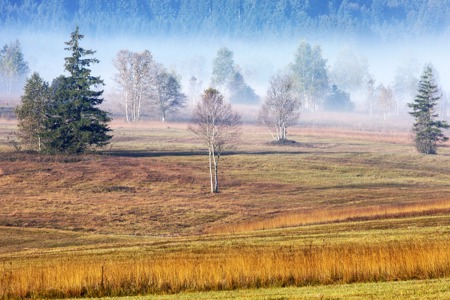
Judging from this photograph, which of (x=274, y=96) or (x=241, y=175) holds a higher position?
(x=274, y=96)

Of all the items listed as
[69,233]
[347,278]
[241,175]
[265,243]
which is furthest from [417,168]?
[347,278]

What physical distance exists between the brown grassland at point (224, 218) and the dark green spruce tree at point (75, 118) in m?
2.47

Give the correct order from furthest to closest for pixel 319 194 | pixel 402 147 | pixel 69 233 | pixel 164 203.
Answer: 1. pixel 402 147
2. pixel 319 194
3. pixel 164 203
4. pixel 69 233

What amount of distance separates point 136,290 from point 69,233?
27.6 m

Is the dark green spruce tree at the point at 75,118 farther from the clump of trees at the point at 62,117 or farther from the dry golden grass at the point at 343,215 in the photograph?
the dry golden grass at the point at 343,215

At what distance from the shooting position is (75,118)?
96.4 m

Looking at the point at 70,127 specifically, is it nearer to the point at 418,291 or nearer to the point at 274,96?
the point at 274,96

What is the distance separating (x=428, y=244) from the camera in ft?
97.5

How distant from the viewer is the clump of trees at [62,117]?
93.8m

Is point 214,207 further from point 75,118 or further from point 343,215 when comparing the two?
point 75,118

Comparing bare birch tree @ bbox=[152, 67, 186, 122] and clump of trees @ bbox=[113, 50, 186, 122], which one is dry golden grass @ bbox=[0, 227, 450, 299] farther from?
bare birch tree @ bbox=[152, 67, 186, 122]

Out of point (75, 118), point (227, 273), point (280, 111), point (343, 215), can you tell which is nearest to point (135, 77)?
point (280, 111)

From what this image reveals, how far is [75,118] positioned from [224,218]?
4269cm

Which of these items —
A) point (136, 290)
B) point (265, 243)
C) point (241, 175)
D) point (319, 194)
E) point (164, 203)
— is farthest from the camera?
point (241, 175)
